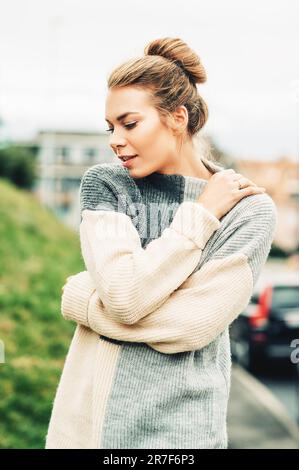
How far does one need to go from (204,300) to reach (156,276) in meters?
0.13

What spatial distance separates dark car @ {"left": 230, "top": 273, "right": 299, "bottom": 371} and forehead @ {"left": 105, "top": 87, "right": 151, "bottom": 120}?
7.86m

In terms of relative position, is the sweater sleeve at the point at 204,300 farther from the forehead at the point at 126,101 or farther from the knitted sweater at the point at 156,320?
the forehead at the point at 126,101

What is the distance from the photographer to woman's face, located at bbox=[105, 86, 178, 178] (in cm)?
181

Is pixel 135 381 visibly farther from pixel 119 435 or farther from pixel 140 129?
pixel 140 129

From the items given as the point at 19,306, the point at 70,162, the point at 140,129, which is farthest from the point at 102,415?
the point at 70,162

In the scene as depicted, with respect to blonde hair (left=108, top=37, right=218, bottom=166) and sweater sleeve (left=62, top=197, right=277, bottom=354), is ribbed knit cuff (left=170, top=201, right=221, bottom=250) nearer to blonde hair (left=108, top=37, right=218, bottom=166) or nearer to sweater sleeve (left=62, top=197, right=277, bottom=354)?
sweater sleeve (left=62, top=197, right=277, bottom=354)

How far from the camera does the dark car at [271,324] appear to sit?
962 centimetres

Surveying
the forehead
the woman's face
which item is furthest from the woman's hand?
the forehead

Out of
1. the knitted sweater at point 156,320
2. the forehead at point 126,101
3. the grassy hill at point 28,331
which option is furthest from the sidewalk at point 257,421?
the forehead at point 126,101

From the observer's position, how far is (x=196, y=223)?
1769 mm

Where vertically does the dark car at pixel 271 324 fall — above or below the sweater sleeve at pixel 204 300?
below

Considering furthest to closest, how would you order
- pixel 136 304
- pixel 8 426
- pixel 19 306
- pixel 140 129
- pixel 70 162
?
1. pixel 70 162
2. pixel 19 306
3. pixel 8 426
4. pixel 140 129
5. pixel 136 304

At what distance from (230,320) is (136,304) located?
0.83ft
